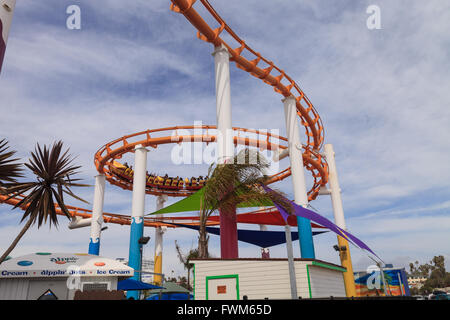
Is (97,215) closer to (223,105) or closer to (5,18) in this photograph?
(223,105)

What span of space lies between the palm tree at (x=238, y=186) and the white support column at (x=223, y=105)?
185cm

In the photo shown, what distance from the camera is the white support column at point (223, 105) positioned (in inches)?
506

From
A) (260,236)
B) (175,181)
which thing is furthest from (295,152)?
(175,181)

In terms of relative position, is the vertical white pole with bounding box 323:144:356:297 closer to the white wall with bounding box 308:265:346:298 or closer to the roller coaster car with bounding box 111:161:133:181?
the white wall with bounding box 308:265:346:298

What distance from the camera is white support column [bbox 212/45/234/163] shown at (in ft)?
42.1

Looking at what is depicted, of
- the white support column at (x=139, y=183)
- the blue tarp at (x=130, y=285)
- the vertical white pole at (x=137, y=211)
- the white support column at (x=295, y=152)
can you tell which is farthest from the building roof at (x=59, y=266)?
the white support column at (x=295, y=152)

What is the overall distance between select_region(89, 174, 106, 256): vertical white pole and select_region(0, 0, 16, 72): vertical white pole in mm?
20863

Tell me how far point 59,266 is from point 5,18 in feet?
24.3

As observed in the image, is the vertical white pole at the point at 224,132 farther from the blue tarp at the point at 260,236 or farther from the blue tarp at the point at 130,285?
the blue tarp at the point at 260,236

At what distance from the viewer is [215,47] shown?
1489 centimetres
